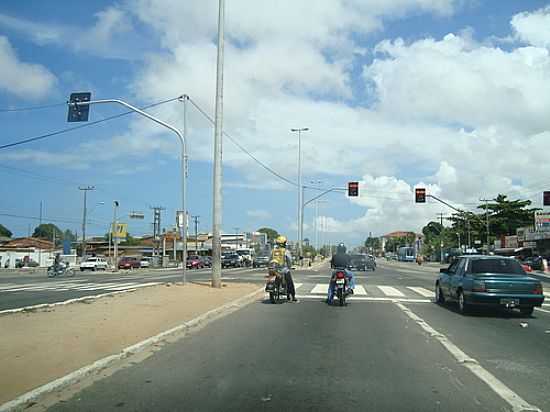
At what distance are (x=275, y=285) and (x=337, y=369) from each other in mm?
8796

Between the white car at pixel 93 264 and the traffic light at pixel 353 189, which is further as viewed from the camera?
the white car at pixel 93 264

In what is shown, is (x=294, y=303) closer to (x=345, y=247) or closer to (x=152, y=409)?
(x=345, y=247)

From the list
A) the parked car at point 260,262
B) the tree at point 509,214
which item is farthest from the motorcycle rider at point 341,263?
the tree at point 509,214

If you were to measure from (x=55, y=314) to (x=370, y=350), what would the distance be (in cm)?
737

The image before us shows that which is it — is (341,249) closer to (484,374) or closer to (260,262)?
(484,374)

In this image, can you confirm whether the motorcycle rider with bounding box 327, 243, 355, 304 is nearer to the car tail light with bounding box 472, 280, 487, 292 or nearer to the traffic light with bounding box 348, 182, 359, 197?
the car tail light with bounding box 472, 280, 487, 292

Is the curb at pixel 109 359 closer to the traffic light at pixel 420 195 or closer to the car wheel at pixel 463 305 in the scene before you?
the car wheel at pixel 463 305

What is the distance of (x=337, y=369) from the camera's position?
26.0 ft

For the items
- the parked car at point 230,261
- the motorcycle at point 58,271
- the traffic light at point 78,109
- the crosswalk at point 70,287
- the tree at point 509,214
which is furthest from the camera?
the tree at point 509,214

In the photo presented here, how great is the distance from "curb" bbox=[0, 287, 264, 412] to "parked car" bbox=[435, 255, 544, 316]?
239 inches

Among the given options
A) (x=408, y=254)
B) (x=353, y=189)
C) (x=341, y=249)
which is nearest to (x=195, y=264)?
(x=353, y=189)

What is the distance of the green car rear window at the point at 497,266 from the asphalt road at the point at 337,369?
67.1 inches

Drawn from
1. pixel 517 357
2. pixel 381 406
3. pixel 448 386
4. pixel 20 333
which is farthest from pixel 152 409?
pixel 517 357

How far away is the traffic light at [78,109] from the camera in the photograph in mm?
19031
